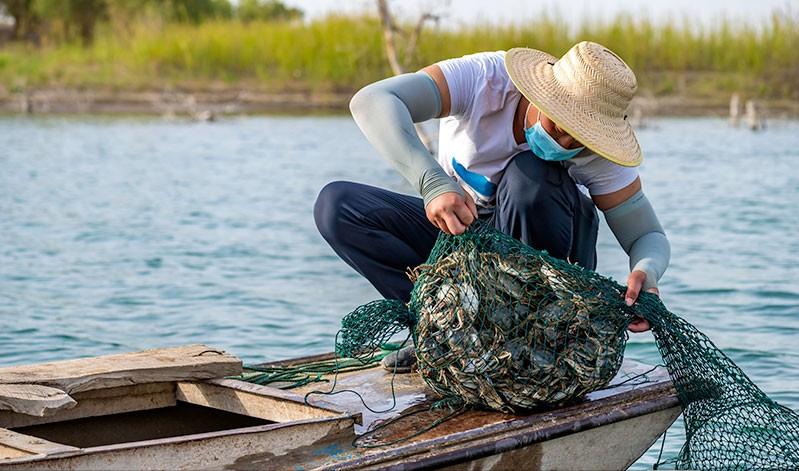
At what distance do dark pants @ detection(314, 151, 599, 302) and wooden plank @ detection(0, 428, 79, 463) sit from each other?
1.17 metres

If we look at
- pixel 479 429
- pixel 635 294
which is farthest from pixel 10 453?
pixel 635 294

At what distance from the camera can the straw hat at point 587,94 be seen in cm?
325

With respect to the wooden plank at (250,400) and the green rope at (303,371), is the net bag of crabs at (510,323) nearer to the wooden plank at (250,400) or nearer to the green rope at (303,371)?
the wooden plank at (250,400)

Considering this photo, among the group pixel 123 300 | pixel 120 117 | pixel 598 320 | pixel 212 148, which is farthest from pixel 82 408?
pixel 120 117

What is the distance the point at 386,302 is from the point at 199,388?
2.03ft

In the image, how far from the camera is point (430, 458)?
286 cm

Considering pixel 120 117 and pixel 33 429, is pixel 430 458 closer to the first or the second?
pixel 33 429

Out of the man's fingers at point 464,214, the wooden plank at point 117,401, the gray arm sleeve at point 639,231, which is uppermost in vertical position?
the man's fingers at point 464,214

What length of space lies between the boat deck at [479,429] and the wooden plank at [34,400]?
0.58 metres

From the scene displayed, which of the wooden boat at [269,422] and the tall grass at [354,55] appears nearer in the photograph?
the wooden boat at [269,422]

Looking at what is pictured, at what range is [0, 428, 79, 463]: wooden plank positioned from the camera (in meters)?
2.68

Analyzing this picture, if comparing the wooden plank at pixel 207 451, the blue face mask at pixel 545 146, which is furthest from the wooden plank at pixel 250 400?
the blue face mask at pixel 545 146

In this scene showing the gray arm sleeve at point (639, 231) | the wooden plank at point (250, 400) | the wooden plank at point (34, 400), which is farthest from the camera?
the gray arm sleeve at point (639, 231)

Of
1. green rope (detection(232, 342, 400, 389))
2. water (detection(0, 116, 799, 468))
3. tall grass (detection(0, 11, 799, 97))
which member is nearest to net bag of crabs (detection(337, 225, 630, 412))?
green rope (detection(232, 342, 400, 389))
